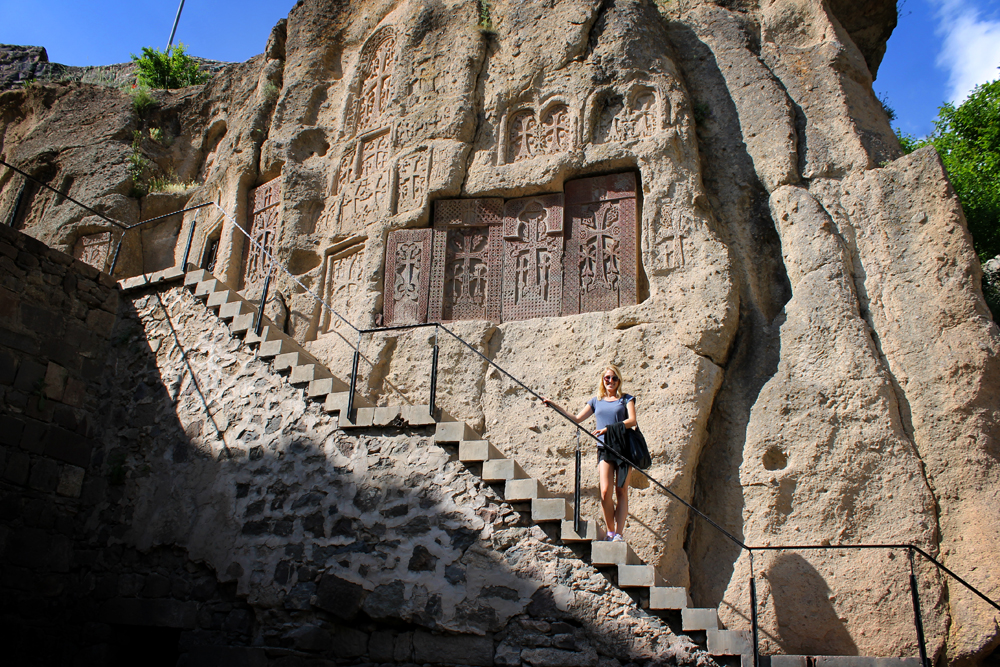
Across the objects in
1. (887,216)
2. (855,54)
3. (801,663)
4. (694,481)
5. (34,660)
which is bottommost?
(34,660)

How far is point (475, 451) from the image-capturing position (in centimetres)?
618

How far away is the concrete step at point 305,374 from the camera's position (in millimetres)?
7117

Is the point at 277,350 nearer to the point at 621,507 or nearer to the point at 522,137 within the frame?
the point at 621,507

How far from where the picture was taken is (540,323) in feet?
28.3

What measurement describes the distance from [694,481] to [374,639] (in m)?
3.43

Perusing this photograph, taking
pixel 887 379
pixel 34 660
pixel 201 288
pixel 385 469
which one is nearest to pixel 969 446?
pixel 887 379

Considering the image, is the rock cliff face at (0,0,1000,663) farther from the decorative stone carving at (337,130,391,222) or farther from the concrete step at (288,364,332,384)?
the concrete step at (288,364,332,384)

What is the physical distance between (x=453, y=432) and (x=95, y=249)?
30.6ft

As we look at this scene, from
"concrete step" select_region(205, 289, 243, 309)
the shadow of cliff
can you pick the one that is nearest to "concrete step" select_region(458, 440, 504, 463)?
the shadow of cliff

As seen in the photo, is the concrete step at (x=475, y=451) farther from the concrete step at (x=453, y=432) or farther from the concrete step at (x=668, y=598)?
the concrete step at (x=668, y=598)

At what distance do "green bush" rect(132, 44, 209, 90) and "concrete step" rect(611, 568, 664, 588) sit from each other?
15.7m

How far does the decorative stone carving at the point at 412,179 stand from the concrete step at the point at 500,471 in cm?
449

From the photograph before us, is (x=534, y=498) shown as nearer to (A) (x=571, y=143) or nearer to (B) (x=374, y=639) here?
(B) (x=374, y=639)

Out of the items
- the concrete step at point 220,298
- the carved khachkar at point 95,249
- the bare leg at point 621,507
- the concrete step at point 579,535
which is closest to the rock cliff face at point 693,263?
the carved khachkar at point 95,249
